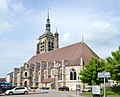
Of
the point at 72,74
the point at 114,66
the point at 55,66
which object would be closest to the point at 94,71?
the point at 114,66

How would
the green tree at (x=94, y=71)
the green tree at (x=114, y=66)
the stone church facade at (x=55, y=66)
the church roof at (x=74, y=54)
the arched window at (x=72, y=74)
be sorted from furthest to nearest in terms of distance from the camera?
the church roof at (x=74, y=54) → the stone church facade at (x=55, y=66) → the arched window at (x=72, y=74) → the green tree at (x=94, y=71) → the green tree at (x=114, y=66)

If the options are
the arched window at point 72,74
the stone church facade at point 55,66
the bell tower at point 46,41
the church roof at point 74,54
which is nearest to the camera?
the arched window at point 72,74

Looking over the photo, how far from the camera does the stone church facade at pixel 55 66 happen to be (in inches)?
2586

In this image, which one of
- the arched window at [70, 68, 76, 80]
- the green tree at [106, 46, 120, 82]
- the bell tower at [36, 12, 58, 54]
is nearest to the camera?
the green tree at [106, 46, 120, 82]

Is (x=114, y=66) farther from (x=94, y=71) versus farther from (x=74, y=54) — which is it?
(x=74, y=54)

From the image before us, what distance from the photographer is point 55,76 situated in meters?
70.8

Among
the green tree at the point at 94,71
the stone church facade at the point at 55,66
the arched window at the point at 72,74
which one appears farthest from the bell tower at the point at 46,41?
the green tree at the point at 94,71

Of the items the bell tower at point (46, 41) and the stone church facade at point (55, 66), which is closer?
the stone church facade at point (55, 66)

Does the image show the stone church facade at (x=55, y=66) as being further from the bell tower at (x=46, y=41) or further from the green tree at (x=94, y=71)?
the green tree at (x=94, y=71)

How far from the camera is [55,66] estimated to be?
71.8 m

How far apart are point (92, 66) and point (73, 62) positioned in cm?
2518

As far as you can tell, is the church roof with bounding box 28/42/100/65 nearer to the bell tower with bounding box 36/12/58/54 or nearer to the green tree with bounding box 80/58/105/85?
the bell tower with bounding box 36/12/58/54

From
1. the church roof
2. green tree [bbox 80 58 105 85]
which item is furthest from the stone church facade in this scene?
green tree [bbox 80 58 105 85]

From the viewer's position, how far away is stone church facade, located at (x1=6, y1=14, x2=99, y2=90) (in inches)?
2586
